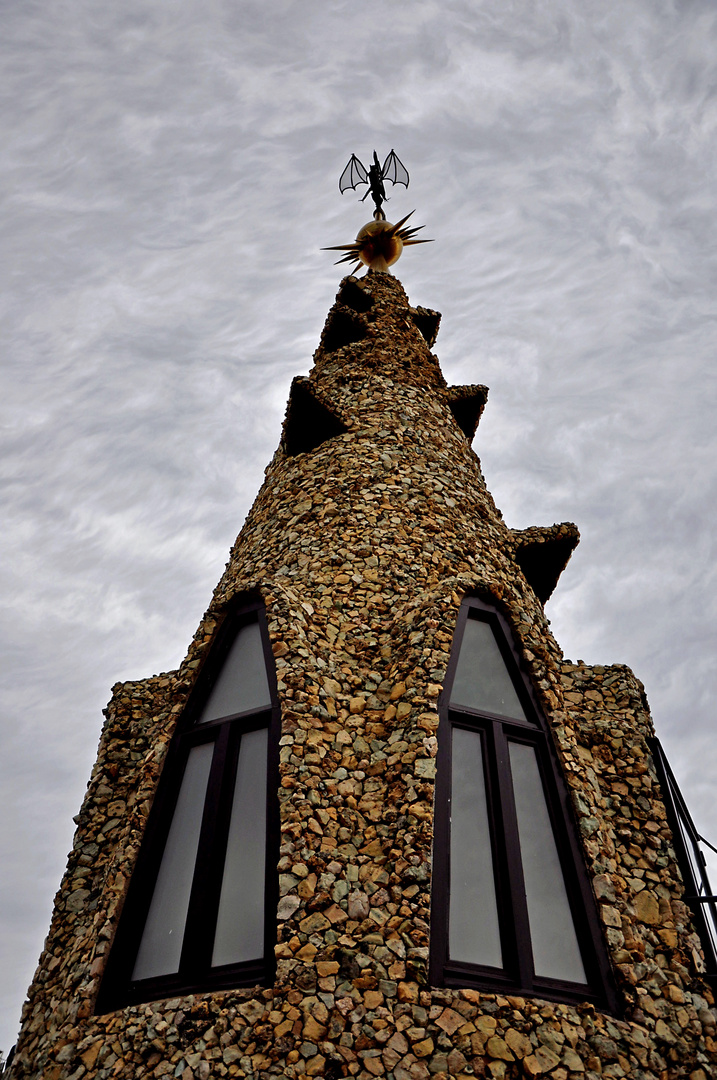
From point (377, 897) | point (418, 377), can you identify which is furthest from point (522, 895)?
point (418, 377)

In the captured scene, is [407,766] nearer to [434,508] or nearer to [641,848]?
[641,848]

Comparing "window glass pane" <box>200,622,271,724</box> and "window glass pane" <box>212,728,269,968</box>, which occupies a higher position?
"window glass pane" <box>200,622,271,724</box>

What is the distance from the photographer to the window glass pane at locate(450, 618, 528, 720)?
24.3 ft

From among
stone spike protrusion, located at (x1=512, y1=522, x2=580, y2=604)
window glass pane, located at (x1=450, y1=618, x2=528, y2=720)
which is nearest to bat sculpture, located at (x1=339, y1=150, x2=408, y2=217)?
stone spike protrusion, located at (x1=512, y1=522, x2=580, y2=604)

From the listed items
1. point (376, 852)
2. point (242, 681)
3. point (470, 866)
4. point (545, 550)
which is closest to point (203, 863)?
point (376, 852)

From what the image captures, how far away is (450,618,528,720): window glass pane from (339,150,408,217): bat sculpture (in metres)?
12.0

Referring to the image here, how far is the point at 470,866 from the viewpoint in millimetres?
6398

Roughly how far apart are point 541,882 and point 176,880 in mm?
2809

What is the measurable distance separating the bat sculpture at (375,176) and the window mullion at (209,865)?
13.2 m

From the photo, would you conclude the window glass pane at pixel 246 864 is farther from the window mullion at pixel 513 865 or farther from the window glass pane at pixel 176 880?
the window mullion at pixel 513 865

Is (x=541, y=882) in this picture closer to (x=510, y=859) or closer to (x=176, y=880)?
(x=510, y=859)

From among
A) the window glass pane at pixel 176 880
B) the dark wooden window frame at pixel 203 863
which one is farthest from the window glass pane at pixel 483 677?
the window glass pane at pixel 176 880

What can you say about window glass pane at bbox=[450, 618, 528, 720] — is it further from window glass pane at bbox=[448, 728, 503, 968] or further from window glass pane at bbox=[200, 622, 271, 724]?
window glass pane at bbox=[200, 622, 271, 724]

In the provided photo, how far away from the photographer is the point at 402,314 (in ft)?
44.5
